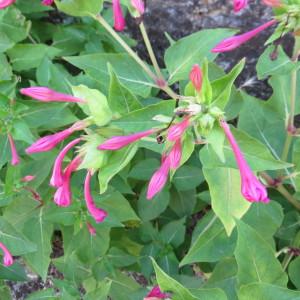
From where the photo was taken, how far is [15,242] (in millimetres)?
1520

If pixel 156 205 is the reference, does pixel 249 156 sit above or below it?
above

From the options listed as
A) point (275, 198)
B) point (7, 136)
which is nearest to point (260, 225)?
point (275, 198)

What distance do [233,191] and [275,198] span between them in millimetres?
500

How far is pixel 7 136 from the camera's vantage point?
4.92 ft

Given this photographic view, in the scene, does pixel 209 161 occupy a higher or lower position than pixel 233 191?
higher

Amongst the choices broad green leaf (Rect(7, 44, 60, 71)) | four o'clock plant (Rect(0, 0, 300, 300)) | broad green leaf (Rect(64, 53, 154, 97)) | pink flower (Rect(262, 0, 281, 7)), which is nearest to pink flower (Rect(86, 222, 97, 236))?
four o'clock plant (Rect(0, 0, 300, 300))

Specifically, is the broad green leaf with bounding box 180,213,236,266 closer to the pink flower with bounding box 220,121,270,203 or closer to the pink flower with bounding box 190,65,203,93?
the pink flower with bounding box 220,121,270,203

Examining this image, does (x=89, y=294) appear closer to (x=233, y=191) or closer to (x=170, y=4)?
(x=233, y=191)

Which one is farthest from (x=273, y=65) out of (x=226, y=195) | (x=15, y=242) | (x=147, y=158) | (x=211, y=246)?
(x=15, y=242)

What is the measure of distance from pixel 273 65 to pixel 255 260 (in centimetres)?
45

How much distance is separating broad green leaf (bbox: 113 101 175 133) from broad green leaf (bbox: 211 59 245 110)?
101mm

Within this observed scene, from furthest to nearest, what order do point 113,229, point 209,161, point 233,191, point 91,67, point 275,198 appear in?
point 113,229 < point 275,198 < point 91,67 < point 233,191 < point 209,161

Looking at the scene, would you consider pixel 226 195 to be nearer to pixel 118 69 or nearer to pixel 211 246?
pixel 211 246

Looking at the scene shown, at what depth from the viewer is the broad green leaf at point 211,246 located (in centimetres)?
146
